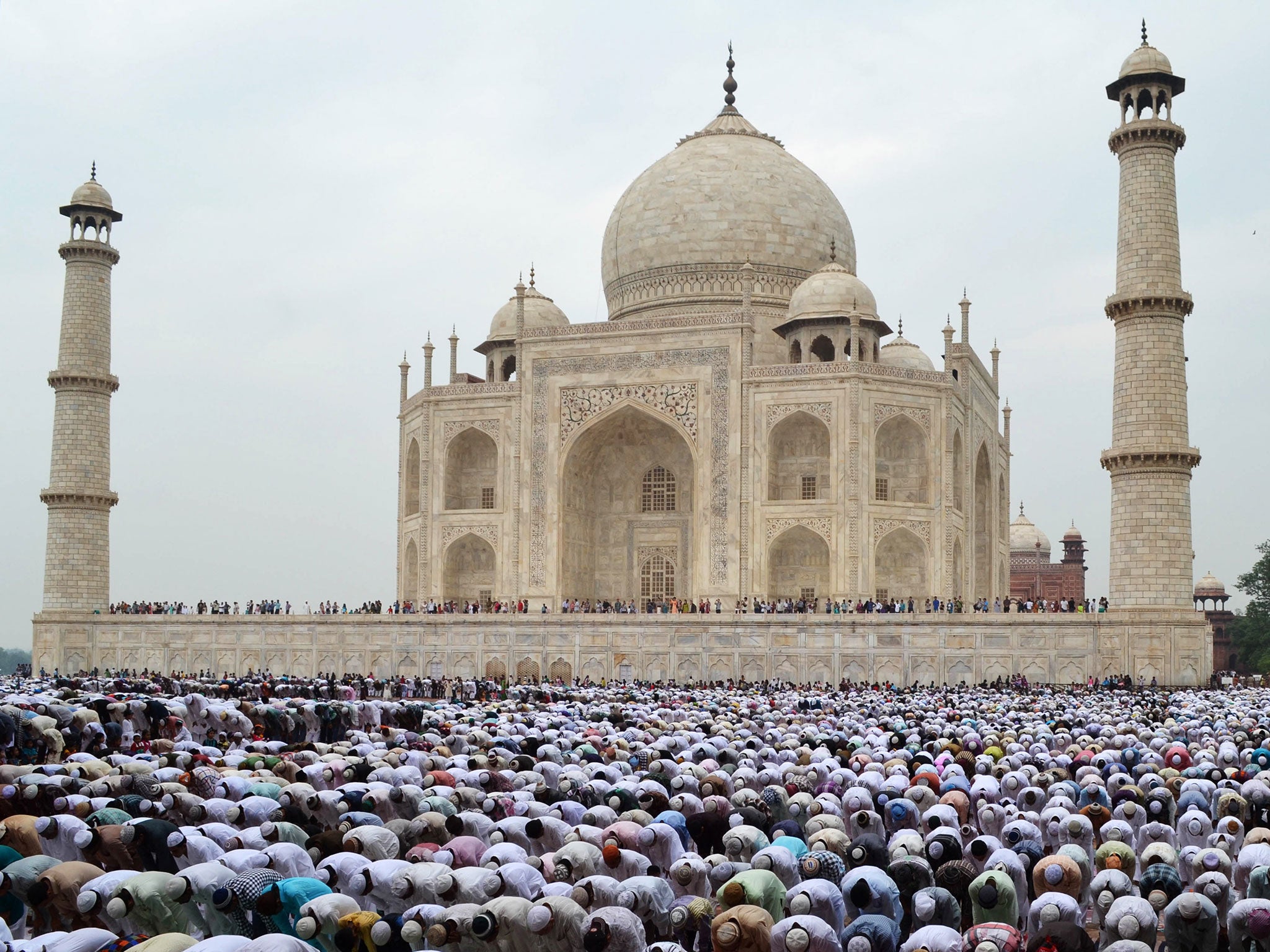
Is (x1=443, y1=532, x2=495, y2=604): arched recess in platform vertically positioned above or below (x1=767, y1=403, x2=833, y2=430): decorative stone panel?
below

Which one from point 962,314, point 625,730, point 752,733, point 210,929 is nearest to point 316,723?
point 625,730

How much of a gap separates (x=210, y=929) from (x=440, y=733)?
23.5 ft

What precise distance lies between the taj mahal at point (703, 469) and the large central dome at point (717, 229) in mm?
68

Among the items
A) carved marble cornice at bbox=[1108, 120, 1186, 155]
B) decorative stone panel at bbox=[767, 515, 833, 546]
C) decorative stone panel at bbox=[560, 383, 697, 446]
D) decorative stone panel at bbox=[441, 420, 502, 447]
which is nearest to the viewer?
carved marble cornice at bbox=[1108, 120, 1186, 155]

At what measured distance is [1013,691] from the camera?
23312mm

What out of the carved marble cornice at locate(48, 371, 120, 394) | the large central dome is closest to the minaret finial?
the large central dome

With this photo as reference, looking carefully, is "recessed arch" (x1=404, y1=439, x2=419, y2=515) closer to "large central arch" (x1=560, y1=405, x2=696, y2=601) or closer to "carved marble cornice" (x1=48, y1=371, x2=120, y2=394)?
"large central arch" (x1=560, y1=405, x2=696, y2=601)

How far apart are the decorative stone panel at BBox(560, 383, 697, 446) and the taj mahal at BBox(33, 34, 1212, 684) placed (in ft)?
0.19

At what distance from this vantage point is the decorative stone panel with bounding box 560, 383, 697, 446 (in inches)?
1250

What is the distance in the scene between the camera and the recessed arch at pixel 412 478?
3497cm

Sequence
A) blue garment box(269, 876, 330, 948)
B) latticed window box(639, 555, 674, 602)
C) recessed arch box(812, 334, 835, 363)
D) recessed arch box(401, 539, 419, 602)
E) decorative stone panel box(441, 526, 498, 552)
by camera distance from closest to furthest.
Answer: blue garment box(269, 876, 330, 948)
decorative stone panel box(441, 526, 498, 552)
recessed arch box(812, 334, 835, 363)
latticed window box(639, 555, 674, 602)
recessed arch box(401, 539, 419, 602)

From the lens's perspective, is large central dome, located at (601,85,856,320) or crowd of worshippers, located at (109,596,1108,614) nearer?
crowd of worshippers, located at (109,596,1108,614)

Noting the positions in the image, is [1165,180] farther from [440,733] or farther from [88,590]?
[88,590]

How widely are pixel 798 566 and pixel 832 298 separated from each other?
6.62 metres
